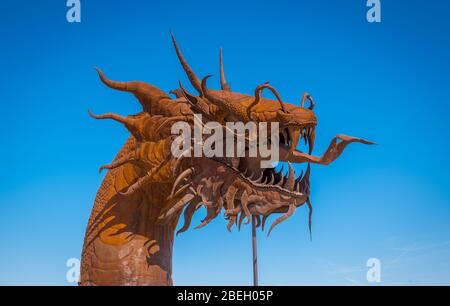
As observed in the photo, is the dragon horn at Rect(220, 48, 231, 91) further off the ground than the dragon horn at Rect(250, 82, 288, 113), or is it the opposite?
the dragon horn at Rect(220, 48, 231, 91)

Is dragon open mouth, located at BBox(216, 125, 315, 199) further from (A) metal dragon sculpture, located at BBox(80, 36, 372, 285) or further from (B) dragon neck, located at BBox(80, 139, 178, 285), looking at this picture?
(B) dragon neck, located at BBox(80, 139, 178, 285)

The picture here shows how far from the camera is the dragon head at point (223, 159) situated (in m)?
6.65

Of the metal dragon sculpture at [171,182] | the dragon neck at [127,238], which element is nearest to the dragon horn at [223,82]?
the metal dragon sculpture at [171,182]

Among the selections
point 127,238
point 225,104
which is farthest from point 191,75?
point 127,238

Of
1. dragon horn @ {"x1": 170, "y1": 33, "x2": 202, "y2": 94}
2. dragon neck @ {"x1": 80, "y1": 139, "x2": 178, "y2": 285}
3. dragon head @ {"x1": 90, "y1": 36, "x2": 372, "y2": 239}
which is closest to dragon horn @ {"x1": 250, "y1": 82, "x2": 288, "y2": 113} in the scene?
dragon head @ {"x1": 90, "y1": 36, "x2": 372, "y2": 239}

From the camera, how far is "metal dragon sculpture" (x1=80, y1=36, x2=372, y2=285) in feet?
22.0

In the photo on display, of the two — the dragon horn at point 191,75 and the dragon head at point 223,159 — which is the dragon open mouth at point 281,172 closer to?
the dragon head at point 223,159

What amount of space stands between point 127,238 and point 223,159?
1586 millimetres

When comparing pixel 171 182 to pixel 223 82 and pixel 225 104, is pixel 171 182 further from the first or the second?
pixel 223 82

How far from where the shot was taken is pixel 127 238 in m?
7.31

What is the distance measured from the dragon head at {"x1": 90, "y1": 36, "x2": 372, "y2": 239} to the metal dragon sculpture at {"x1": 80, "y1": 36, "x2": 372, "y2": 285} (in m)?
0.01

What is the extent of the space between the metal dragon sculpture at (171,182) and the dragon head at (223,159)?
12 millimetres
